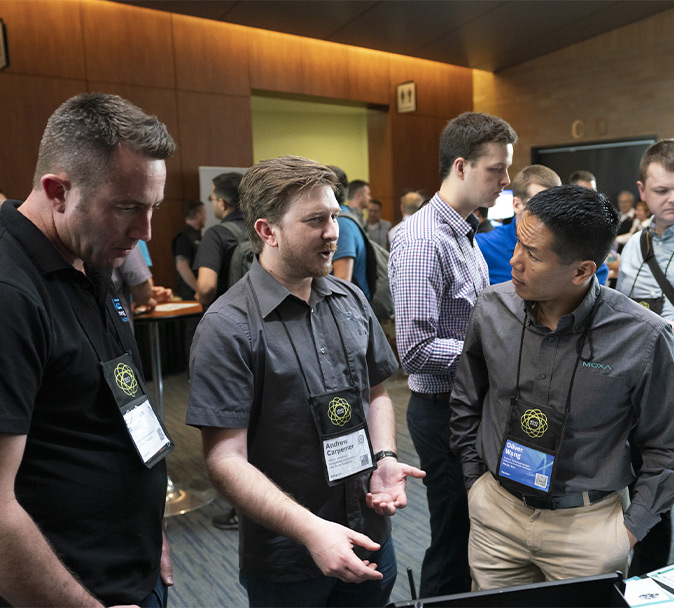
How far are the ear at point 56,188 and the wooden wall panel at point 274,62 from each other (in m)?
6.29

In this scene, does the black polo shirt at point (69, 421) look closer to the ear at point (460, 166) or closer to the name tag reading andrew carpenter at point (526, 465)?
the name tag reading andrew carpenter at point (526, 465)

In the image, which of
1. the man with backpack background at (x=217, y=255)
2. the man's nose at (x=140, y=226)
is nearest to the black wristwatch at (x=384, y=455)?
the man's nose at (x=140, y=226)

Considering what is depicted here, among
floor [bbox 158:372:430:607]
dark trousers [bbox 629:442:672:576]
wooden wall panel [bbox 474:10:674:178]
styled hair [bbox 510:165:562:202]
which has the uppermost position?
wooden wall panel [bbox 474:10:674:178]

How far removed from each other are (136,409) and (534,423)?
3.06ft

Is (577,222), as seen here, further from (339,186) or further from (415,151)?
(415,151)

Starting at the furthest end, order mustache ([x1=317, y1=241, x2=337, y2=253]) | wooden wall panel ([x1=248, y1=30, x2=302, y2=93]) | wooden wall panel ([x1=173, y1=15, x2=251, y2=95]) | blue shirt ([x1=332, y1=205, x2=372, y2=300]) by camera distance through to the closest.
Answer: wooden wall panel ([x1=248, y1=30, x2=302, y2=93]) < wooden wall panel ([x1=173, y1=15, x2=251, y2=95]) < blue shirt ([x1=332, y1=205, x2=372, y2=300]) < mustache ([x1=317, y1=241, x2=337, y2=253])

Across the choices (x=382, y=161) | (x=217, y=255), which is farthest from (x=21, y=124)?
(x=382, y=161)

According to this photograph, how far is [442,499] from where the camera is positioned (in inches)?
75.2

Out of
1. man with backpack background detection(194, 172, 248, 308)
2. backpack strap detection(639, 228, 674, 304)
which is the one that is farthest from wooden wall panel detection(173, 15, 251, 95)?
backpack strap detection(639, 228, 674, 304)

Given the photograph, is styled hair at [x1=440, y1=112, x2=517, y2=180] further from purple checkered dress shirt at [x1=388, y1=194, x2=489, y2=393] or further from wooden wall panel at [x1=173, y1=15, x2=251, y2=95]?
wooden wall panel at [x1=173, y1=15, x2=251, y2=95]

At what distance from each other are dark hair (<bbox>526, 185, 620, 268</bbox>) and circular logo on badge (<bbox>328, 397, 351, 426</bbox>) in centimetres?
65

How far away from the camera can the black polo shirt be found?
87cm

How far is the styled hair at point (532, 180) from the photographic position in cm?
266

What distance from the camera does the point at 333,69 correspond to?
7449mm
